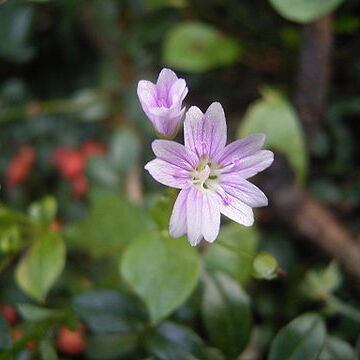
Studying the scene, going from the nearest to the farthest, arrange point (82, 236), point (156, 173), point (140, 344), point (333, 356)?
point (156, 173) → point (333, 356) → point (140, 344) → point (82, 236)

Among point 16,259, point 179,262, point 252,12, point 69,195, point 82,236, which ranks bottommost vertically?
point 16,259

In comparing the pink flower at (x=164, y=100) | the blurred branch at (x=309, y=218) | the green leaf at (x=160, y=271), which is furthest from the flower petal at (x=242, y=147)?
the blurred branch at (x=309, y=218)

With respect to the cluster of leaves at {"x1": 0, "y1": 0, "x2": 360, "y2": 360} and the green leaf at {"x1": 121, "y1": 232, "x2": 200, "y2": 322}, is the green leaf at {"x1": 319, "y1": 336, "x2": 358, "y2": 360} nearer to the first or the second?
the cluster of leaves at {"x1": 0, "y1": 0, "x2": 360, "y2": 360}

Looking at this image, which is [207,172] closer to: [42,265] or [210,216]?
[210,216]

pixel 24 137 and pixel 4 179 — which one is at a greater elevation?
pixel 24 137

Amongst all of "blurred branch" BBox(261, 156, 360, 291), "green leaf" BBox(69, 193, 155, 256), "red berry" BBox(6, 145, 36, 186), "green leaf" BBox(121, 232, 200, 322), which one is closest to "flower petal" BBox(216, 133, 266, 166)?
"green leaf" BBox(121, 232, 200, 322)

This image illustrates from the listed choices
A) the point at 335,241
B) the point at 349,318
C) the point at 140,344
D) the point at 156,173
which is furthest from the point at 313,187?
the point at 156,173

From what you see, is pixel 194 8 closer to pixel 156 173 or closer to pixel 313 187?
pixel 313 187
